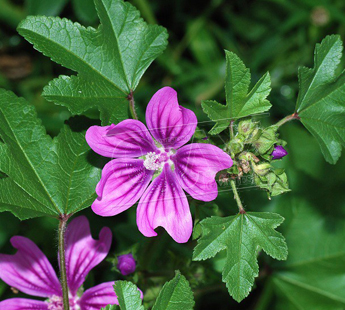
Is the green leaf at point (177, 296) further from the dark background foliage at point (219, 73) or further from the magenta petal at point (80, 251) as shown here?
the dark background foliage at point (219, 73)

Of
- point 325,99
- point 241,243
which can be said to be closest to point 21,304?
point 241,243

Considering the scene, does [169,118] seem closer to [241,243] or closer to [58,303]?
[241,243]

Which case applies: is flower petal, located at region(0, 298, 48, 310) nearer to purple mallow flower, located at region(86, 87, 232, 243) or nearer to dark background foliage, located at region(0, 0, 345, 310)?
dark background foliage, located at region(0, 0, 345, 310)

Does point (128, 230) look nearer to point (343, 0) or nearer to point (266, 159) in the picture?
point (266, 159)

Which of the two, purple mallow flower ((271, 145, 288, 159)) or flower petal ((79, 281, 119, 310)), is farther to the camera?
flower petal ((79, 281, 119, 310))

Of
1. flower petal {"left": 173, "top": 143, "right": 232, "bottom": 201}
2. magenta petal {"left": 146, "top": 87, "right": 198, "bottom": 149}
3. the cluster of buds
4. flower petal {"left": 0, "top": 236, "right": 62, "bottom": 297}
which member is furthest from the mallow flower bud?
flower petal {"left": 0, "top": 236, "right": 62, "bottom": 297}

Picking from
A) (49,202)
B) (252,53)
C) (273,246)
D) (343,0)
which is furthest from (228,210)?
(343,0)
